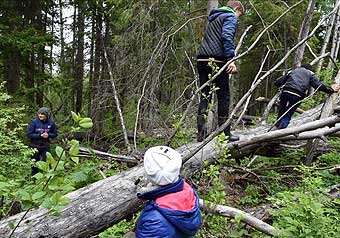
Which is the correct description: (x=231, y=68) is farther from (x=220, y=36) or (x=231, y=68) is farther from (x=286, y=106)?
(x=286, y=106)

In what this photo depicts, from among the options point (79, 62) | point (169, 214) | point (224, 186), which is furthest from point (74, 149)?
point (79, 62)

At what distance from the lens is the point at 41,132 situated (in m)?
8.23

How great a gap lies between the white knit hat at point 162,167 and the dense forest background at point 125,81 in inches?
18.8

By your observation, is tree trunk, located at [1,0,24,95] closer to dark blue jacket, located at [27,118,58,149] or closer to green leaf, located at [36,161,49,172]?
dark blue jacket, located at [27,118,58,149]

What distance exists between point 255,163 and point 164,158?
195 inches

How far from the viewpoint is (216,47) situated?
5262 millimetres

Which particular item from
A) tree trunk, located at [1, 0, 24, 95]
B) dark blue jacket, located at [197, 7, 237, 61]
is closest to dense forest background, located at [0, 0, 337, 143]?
tree trunk, located at [1, 0, 24, 95]

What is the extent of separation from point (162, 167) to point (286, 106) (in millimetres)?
4665

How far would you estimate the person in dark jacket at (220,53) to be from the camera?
512cm

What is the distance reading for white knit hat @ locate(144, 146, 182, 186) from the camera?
2.61 meters

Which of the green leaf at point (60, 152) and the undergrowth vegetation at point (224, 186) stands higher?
the green leaf at point (60, 152)

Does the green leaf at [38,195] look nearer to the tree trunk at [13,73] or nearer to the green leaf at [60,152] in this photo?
the green leaf at [60,152]

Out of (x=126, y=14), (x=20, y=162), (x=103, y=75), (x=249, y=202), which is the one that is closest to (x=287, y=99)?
(x=249, y=202)

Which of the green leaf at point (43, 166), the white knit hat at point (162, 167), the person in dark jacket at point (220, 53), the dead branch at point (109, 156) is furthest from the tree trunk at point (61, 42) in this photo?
the green leaf at point (43, 166)
